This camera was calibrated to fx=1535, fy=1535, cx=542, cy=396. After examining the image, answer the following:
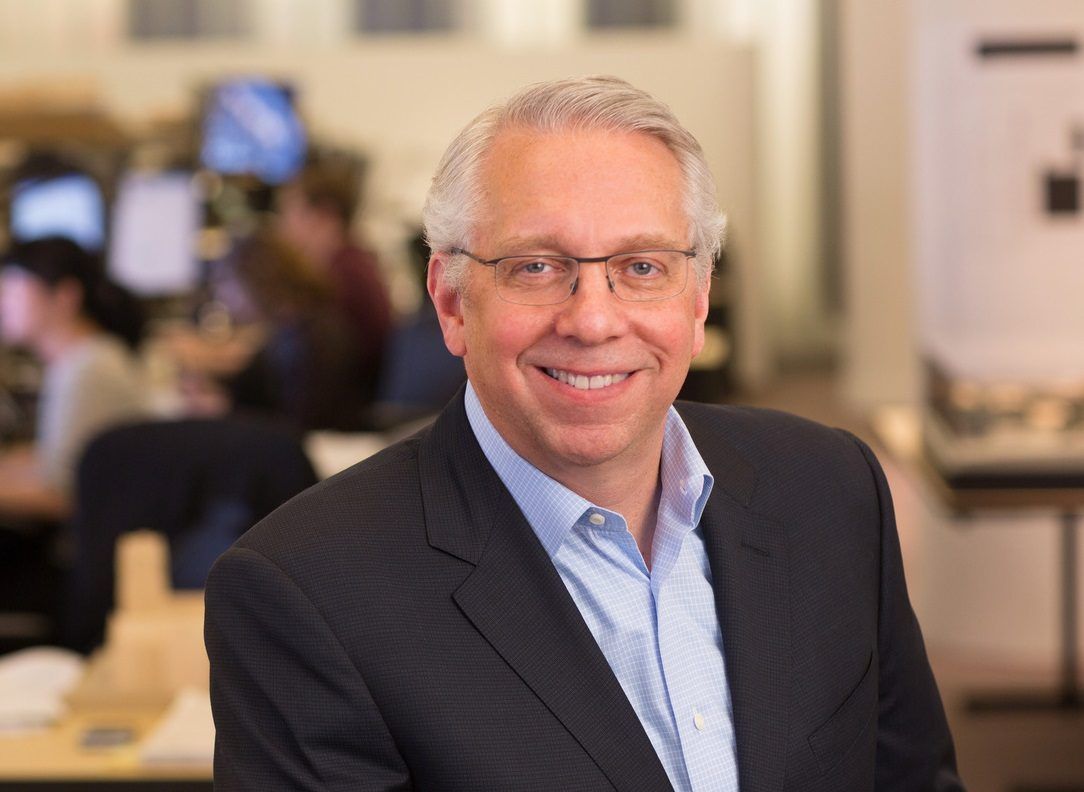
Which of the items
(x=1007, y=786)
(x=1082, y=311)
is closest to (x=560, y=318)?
(x=1007, y=786)

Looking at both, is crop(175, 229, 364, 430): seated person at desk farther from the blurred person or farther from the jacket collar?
the jacket collar

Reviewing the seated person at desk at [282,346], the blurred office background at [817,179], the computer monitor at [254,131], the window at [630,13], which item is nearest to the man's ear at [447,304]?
the blurred office background at [817,179]

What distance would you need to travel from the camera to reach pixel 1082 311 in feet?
13.8

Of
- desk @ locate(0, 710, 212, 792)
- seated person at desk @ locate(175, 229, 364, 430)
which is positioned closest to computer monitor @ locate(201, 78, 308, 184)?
seated person at desk @ locate(175, 229, 364, 430)

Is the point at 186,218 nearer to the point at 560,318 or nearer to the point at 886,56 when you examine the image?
the point at 886,56

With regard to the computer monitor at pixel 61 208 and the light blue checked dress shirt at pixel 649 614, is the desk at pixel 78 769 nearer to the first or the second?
the light blue checked dress shirt at pixel 649 614

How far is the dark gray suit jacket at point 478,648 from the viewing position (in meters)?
1.24

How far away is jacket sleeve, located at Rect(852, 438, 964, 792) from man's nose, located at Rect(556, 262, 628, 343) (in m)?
0.44

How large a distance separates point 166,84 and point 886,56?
4.37m

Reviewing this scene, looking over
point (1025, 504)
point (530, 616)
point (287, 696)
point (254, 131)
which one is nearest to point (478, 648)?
point (530, 616)

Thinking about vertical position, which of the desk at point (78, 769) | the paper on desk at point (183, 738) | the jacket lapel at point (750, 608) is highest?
the jacket lapel at point (750, 608)

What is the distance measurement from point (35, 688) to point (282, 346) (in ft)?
9.12

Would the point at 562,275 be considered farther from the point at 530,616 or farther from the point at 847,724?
the point at 847,724

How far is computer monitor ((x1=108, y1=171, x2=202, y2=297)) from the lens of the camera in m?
6.18
